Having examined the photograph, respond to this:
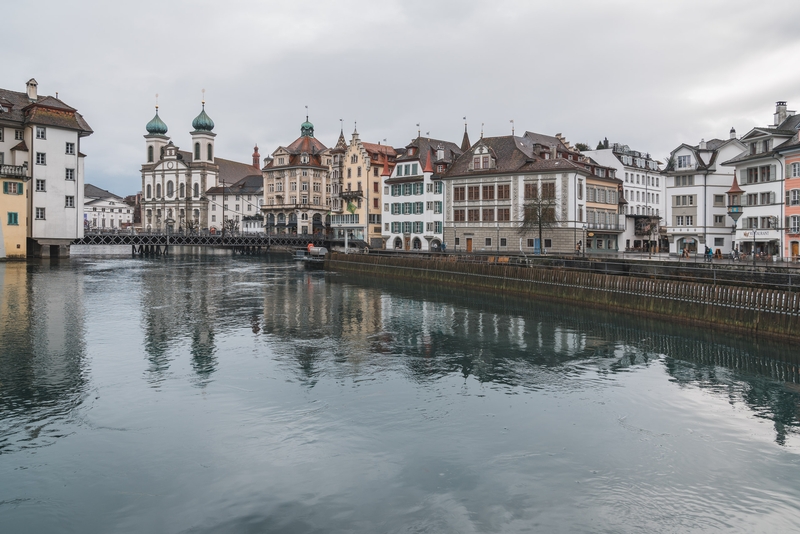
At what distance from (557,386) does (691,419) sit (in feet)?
13.5

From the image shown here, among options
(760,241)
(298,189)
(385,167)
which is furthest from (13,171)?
(760,241)

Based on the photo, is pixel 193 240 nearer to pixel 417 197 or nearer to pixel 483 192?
pixel 417 197

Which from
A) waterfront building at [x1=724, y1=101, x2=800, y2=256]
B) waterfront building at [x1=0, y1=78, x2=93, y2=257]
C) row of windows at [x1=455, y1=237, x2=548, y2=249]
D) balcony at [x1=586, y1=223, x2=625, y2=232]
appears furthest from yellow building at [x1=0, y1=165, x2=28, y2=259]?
waterfront building at [x1=724, y1=101, x2=800, y2=256]

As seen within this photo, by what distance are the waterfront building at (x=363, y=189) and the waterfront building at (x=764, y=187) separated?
5202 cm

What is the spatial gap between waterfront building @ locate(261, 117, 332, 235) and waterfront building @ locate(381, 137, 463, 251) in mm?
35884

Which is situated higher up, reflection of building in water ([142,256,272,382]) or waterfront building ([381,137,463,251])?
waterfront building ([381,137,463,251])

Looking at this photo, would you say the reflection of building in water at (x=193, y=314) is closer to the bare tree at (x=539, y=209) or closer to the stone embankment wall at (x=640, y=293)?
the stone embankment wall at (x=640, y=293)

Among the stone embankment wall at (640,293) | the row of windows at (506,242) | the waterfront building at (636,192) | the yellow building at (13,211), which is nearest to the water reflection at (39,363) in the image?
the stone embankment wall at (640,293)

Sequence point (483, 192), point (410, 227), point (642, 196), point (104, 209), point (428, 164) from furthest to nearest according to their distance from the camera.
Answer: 1. point (104, 209)
2. point (642, 196)
3. point (410, 227)
4. point (428, 164)
5. point (483, 192)

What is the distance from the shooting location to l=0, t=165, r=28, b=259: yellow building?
232 ft

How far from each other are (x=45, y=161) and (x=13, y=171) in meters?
5.35

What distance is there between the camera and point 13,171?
2798 inches

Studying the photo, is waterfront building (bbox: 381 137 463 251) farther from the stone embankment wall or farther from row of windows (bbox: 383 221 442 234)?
the stone embankment wall

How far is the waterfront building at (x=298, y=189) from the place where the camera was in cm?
12612
